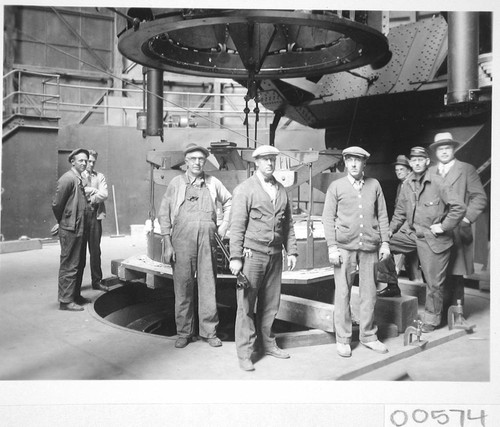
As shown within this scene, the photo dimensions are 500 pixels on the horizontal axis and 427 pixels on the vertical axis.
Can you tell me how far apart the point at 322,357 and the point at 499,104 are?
6.93ft

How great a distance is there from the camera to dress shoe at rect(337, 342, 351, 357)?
11.7ft

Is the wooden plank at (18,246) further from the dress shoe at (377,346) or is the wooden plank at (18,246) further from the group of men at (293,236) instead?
the dress shoe at (377,346)

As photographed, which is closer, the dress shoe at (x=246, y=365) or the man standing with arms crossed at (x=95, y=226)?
the dress shoe at (x=246, y=365)

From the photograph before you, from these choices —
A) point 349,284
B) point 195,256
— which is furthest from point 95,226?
point 349,284

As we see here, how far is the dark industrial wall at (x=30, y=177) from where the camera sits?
8.97m

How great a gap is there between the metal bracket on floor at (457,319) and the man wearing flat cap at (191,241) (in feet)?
6.24

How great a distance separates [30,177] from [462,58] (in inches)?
312

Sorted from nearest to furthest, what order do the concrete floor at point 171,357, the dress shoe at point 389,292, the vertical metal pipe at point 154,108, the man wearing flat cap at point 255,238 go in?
the concrete floor at point 171,357
the man wearing flat cap at point 255,238
the dress shoe at point 389,292
the vertical metal pipe at point 154,108

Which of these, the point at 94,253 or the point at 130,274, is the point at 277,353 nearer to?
the point at 130,274

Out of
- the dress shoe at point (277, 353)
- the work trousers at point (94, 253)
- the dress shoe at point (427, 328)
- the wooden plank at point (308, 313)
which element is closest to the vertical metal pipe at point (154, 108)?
the work trousers at point (94, 253)

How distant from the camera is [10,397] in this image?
10.1ft

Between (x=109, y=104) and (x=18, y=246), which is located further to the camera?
(x=109, y=104)

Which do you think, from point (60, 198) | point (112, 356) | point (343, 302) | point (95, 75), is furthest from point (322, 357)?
point (95, 75)

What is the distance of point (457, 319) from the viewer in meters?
4.14
